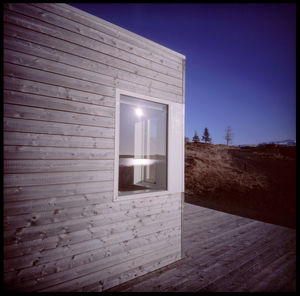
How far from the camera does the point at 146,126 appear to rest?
14.5ft

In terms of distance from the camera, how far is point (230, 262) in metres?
2.95

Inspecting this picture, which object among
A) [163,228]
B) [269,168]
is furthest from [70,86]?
[269,168]

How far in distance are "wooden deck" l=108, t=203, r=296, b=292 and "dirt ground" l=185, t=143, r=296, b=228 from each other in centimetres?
136

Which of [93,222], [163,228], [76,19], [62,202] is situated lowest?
[163,228]

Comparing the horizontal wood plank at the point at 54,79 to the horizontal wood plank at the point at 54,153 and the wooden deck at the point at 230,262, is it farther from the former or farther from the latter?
the wooden deck at the point at 230,262

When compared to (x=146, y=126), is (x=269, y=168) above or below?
below

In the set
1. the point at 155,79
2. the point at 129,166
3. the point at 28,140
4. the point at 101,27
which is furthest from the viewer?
the point at 129,166

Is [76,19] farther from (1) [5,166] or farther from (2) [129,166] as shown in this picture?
(2) [129,166]

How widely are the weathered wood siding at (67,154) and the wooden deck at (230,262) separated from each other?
13.1 inches

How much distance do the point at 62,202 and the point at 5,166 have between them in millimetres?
657

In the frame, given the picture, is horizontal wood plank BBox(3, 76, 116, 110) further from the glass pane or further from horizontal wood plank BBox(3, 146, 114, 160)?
the glass pane

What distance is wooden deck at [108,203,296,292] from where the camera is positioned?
2363 mm

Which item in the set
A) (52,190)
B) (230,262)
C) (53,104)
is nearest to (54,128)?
(53,104)

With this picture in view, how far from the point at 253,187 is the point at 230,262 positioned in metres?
6.66
